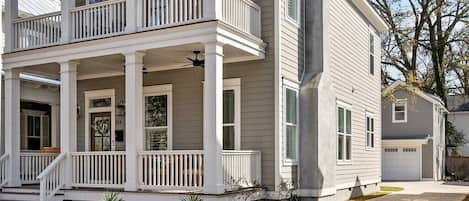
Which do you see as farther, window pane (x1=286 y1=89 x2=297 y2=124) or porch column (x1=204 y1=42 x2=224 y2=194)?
window pane (x1=286 y1=89 x2=297 y2=124)

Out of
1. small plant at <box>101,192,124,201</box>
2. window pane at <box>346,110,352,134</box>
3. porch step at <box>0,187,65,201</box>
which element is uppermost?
window pane at <box>346,110,352,134</box>

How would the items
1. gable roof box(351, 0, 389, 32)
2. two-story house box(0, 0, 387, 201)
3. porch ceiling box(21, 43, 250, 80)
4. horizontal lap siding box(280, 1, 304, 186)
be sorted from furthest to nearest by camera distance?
gable roof box(351, 0, 389, 32) < horizontal lap siding box(280, 1, 304, 186) < porch ceiling box(21, 43, 250, 80) < two-story house box(0, 0, 387, 201)

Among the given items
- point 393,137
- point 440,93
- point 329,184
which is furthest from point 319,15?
point 440,93

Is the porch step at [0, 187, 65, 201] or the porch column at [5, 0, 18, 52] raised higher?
the porch column at [5, 0, 18, 52]

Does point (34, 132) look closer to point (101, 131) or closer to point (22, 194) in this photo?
point (101, 131)

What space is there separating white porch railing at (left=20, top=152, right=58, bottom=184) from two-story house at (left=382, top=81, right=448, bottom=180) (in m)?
21.9

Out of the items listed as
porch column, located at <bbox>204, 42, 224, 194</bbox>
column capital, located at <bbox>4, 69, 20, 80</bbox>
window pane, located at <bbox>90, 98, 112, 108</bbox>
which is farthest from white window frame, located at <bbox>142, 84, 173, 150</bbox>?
porch column, located at <bbox>204, 42, 224, 194</bbox>

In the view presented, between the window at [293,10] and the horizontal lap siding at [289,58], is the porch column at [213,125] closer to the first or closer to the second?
the horizontal lap siding at [289,58]

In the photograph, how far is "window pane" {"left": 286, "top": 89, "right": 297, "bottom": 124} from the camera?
13.8m

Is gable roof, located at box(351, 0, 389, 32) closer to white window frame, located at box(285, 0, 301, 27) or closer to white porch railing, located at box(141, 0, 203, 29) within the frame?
white window frame, located at box(285, 0, 301, 27)

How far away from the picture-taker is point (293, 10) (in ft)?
47.6

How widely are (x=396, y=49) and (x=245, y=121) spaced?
2920 cm

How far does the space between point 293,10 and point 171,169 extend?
5.69m

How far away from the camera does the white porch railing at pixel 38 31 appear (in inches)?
545
